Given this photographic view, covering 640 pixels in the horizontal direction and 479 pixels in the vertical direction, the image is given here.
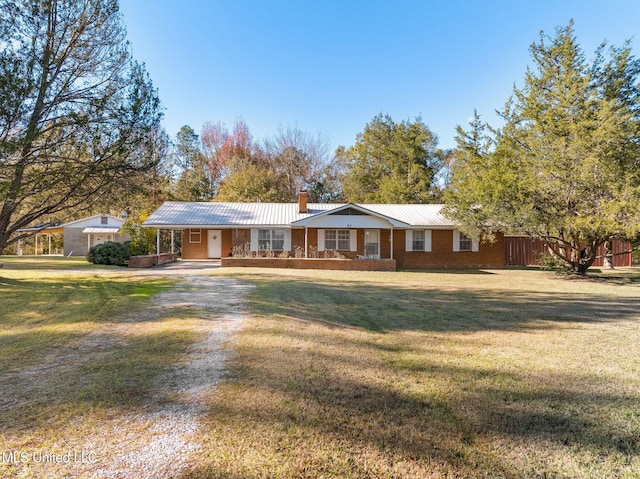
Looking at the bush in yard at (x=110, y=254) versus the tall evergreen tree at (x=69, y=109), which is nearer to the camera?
the tall evergreen tree at (x=69, y=109)

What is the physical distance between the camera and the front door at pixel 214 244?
22125 millimetres

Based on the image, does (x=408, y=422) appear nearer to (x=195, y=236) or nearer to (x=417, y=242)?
(x=417, y=242)

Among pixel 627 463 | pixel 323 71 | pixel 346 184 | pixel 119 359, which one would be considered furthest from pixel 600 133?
pixel 346 184

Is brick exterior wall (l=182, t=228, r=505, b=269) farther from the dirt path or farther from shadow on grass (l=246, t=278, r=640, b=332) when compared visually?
the dirt path

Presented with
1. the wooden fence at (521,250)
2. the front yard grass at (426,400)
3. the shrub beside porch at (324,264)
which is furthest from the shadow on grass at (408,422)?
the wooden fence at (521,250)

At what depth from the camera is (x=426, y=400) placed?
3311 millimetres

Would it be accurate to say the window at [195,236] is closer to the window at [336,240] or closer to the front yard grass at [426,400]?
the window at [336,240]

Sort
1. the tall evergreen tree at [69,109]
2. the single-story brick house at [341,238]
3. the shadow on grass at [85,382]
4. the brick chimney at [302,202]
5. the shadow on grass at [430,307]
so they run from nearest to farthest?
the shadow on grass at [85,382] < the shadow on grass at [430,307] < the tall evergreen tree at [69,109] < the single-story brick house at [341,238] < the brick chimney at [302,202]

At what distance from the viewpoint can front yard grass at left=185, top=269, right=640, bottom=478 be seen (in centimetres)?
243

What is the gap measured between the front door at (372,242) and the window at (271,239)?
4879mm

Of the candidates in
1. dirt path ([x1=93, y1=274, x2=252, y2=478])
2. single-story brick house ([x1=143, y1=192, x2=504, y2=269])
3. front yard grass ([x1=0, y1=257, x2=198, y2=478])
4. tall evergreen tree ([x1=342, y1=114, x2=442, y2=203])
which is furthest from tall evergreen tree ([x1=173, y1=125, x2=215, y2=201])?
dirt path ([x1=93, y1=274, x2=252, y2=478])

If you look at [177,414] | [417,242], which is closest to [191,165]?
[417,242]

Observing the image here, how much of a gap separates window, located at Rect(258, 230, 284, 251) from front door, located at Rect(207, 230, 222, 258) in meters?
2.85

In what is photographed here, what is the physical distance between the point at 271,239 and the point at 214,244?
3.77 metres
